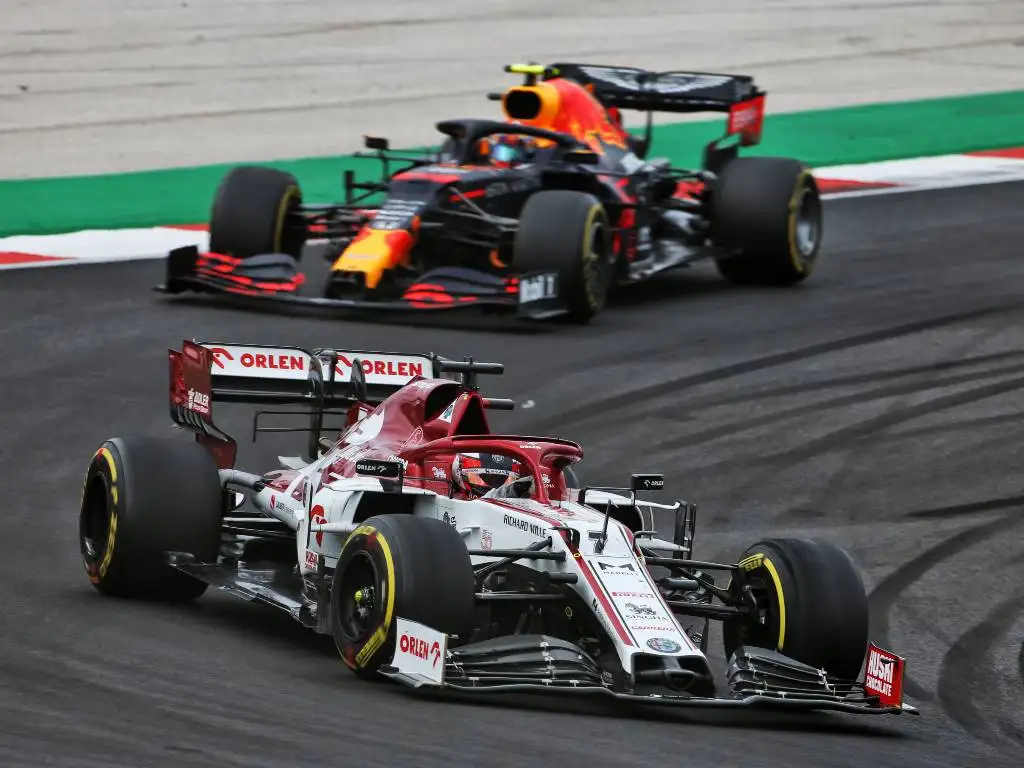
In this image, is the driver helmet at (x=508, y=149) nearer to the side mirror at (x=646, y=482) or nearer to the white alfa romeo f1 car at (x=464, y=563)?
the white alfa romeo f1 car at (x=464, y=563)

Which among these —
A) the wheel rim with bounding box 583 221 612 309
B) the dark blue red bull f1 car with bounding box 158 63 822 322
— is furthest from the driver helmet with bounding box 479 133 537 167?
the wheel rim with bounding box 583 221 612 309

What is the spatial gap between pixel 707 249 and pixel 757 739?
38.1 ft

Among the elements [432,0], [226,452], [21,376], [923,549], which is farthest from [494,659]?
[432,0]

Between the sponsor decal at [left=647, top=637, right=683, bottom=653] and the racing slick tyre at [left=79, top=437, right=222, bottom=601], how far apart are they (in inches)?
103

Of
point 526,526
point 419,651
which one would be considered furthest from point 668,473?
point 419,651

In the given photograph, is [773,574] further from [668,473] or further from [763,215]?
[763,215]

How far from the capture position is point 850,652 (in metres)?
9.21

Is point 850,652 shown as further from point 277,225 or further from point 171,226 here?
point 171,226

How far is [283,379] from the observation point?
11438 millimetres

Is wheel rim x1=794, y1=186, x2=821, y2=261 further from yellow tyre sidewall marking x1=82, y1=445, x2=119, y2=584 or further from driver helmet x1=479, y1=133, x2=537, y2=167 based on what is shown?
yellow tyre sidewall marking x1=82, y1=445, x2=119, y2=584

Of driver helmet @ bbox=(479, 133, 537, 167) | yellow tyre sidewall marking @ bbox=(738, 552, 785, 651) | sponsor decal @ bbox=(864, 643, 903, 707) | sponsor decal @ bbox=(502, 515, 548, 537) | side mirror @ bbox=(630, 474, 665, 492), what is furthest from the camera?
driver helmet @ bbox=(479, 133, 537, 167)

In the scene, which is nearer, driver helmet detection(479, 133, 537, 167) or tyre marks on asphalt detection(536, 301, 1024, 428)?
tyre marks on asphalt detection(536, 301, 1024, 428)

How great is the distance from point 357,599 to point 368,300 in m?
8.68

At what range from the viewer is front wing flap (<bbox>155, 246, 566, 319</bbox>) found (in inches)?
676
